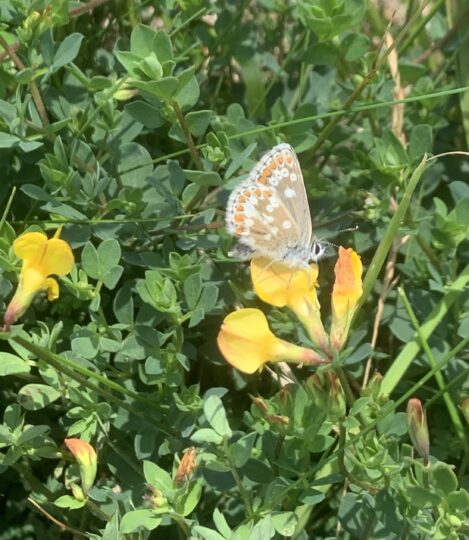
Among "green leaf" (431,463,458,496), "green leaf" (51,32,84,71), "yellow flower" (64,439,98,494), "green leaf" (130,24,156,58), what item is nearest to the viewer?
"green leaf" (431,463,458,496)

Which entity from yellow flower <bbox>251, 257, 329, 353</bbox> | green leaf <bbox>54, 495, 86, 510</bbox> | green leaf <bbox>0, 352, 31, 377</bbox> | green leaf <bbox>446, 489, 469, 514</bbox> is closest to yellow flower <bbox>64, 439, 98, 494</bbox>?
green leaf <bbox>54, 495, 86, 510</bbox>

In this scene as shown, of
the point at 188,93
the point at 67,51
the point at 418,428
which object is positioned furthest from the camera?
the point at 67,51

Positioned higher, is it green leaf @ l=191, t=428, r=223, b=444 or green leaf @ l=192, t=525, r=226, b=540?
green leaf @ l=191, t=428, r=223, b=444

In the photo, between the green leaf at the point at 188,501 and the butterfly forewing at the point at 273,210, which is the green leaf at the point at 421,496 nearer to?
the green leaf at the point at 188,501

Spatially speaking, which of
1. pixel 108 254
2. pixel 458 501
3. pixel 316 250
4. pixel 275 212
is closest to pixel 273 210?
pixel 275 212

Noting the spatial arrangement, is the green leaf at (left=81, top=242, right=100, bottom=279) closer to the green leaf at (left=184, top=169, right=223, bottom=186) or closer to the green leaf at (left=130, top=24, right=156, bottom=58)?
the green leaf at (left=184, top=169, right=223, bottom=186)

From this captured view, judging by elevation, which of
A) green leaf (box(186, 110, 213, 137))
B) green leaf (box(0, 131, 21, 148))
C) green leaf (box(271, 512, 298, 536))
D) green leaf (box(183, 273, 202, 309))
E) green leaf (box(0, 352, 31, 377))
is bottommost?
green leaf (box(271, 512, 298, 536))

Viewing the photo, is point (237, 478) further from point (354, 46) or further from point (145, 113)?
point (354, 46)
